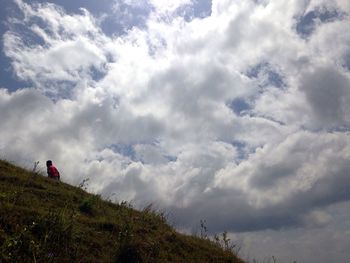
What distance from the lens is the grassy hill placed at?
29.8 ft

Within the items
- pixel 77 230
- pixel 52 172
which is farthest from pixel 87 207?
pixel 52 172

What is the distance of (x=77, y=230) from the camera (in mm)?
10492

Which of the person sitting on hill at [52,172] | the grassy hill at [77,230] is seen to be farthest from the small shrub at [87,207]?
the person sitting on hill at [52,172]

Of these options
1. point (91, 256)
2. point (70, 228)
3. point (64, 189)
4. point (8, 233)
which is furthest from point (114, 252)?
point (64, 189)

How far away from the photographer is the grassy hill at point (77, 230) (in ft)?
29.8

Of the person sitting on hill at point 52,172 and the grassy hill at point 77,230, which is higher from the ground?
the person sitting on hill at point 52,172

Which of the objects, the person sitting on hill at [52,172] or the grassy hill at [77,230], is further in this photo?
the person sitting on hill at [52,172]

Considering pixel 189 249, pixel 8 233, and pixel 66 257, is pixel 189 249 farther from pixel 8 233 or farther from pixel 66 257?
pixel 8 233

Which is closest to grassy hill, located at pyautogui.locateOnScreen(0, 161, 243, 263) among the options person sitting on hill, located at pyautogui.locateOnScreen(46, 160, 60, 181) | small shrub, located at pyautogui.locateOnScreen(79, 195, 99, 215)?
small shrub, located at pyautogui.locateOnScreen(79, 195, 99, 215)

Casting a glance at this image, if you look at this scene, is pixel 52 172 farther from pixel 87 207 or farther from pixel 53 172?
pixel 87 207

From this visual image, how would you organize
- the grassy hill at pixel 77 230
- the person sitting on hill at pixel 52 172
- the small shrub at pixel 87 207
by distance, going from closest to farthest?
the grassy hill at pixel 77 230
the small shrub at pixel 87 207
the person sitting on hill at pixel 52 172

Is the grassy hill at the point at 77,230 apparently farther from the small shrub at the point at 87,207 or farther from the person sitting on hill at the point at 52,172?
the person sitting on hill at the point at 52,172

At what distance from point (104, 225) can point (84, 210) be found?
1.66 metres

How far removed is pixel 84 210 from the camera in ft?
45.4
